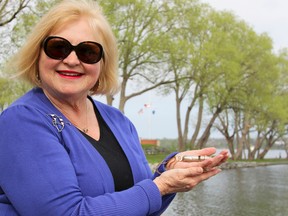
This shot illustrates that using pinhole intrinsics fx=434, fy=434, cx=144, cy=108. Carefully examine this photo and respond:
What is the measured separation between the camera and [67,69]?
170 centimetres

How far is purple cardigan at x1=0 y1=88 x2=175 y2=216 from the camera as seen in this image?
1363 millimetres

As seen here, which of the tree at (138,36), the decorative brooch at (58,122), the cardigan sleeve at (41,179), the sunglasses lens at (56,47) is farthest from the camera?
the tree at (138,36)

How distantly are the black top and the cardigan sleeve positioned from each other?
0.17 meters

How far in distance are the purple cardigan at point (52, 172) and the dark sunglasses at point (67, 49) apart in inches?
7.1

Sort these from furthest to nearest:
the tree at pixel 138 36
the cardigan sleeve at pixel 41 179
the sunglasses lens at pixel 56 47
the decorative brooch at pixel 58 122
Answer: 1. the tree at pixel 138 36
2. the sunglasses lens at pixel 56 47
3. the decorative brooch at pixel 58 122
4. the cardigan sleeve at pixel 41 179

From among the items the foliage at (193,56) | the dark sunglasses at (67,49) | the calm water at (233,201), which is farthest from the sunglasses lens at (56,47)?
the foliage at (193,56)

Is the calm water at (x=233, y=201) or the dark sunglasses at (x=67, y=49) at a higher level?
the dark sunglasses at (x=67, y=49)

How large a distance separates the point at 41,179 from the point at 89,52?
1.89ft

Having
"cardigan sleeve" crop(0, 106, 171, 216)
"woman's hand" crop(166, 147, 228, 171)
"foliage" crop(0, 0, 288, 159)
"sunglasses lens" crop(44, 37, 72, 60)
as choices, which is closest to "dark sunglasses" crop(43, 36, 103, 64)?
"sunglasses lens" crop(44, 37, 72, 60)

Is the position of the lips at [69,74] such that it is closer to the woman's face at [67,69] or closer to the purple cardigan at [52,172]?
the woman's face at [67,69]

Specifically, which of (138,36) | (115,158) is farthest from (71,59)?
(138,36)

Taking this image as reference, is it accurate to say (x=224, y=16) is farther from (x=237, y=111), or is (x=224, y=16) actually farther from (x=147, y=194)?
(x=147, y=194)

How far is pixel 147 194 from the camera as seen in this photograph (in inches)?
60.0

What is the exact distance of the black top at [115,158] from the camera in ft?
5.46
